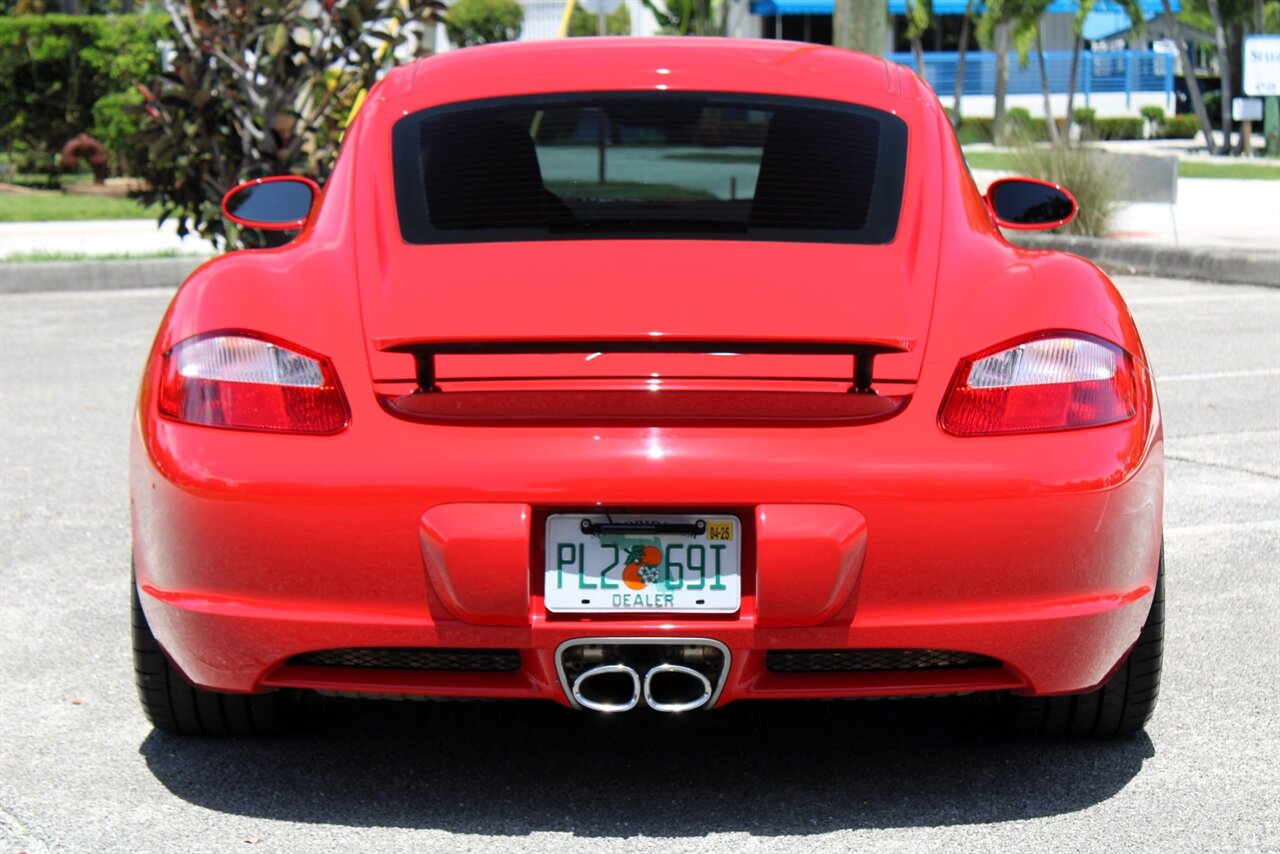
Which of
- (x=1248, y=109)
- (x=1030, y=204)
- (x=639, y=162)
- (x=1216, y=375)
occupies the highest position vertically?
(x=639, y=162)

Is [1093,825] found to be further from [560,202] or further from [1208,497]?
[1208,497]

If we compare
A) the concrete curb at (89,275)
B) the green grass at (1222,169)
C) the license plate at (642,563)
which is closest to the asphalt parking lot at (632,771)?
the license plate at (642,563)

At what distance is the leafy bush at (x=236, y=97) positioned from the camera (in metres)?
12.7

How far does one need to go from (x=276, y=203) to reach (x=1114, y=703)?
227 centimetres

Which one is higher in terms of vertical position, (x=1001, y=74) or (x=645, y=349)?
(x=645, y=349)

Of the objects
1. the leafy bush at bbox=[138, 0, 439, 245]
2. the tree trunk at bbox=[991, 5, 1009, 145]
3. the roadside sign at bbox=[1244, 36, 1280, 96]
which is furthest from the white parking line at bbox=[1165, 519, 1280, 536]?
the tree trunk at bbox=[991, 5, 1009, 145]

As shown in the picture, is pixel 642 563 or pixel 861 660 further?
pixel 861 660

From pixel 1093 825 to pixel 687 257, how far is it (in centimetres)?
126

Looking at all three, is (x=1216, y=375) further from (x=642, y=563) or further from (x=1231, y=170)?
(x=1231, y=170)

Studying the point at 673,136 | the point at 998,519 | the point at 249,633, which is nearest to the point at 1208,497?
the point at 673,136

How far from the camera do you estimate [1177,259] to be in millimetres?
13984

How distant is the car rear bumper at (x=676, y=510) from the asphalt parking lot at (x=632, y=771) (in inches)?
10.6

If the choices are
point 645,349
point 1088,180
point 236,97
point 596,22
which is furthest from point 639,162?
point 596,22

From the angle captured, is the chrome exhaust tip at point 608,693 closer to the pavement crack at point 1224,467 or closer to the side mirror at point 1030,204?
the side mirror at point 1030,204
